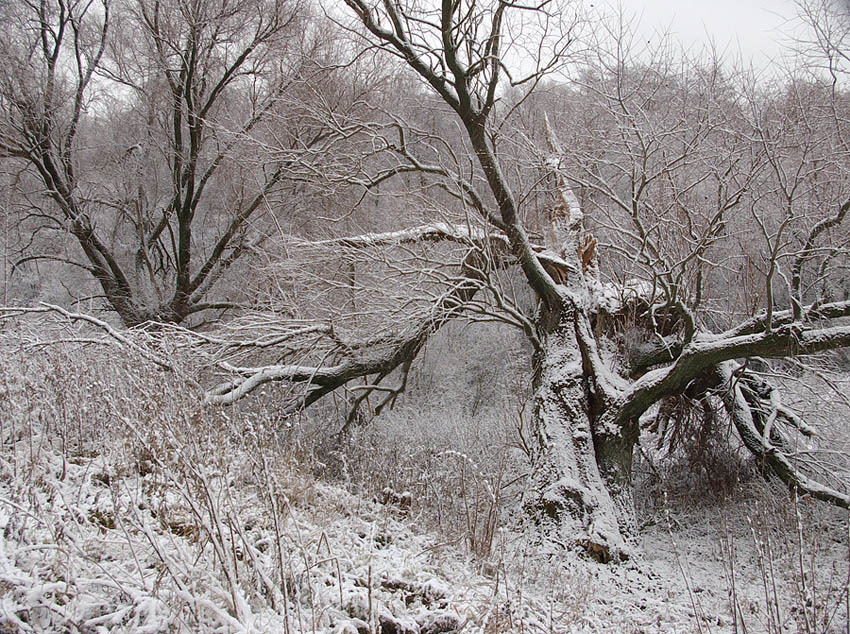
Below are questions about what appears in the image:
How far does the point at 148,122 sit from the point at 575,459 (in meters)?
12.8

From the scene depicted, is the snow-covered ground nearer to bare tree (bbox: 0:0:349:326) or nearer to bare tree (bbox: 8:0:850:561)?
bare tree (bbox: 8:0:850:561)

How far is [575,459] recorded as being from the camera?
676 centimetres

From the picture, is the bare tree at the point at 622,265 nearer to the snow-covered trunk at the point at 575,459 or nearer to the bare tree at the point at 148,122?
the snow-covered trunk at the point at 575,459

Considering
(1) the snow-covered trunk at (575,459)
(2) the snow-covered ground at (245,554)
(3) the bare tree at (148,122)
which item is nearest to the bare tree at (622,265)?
(1) the snow-covered trunk at (575,459)

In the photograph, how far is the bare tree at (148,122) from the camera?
12203 mm

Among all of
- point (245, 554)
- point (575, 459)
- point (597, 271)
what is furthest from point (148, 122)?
point (245, 554)

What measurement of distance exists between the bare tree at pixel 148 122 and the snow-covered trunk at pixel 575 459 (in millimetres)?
7327

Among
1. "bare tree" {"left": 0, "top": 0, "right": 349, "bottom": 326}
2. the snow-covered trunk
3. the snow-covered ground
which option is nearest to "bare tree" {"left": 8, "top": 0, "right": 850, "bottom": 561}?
the snow-covered trunk

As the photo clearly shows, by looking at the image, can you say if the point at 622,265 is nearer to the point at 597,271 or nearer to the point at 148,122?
the point at 597,271

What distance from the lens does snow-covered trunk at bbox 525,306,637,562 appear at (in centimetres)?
611

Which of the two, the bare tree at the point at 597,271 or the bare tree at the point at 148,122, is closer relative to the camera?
the bare tree at the point at 597,271

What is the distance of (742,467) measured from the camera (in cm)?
823

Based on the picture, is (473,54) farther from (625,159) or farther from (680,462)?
(680,462)

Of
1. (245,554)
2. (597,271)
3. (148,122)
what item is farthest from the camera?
(148,122)
